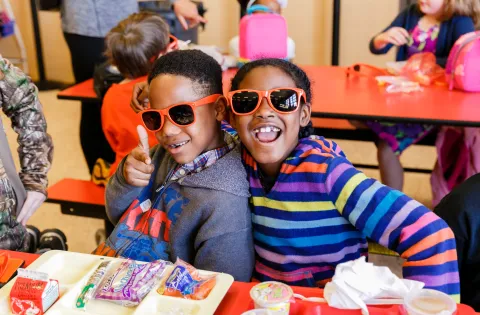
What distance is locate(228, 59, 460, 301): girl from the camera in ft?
3.54

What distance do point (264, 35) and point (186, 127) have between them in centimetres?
149

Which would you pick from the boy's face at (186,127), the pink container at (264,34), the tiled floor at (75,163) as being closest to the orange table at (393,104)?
the pink container at (264,34)

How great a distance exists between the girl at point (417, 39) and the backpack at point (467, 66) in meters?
0.30

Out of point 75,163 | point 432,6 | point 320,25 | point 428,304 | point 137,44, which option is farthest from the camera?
point 320,25

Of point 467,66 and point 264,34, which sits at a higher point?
point 264,34

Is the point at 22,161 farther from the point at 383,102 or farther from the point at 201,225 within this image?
the point at 383,102

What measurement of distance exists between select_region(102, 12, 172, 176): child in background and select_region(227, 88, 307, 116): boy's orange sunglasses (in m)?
1.06

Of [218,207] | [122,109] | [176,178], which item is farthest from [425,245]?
[122,109]

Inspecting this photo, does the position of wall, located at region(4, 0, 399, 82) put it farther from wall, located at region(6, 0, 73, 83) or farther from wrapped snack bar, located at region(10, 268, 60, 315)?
wrapped snack bar, located at region(10, 268, 60, 315)

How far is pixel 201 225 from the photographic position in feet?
4.22

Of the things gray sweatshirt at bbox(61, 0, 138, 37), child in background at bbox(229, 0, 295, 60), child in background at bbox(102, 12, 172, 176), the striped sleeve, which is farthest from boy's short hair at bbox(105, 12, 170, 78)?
the striped sleeve

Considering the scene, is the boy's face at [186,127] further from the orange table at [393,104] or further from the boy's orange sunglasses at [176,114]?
the orange table at [393,104]

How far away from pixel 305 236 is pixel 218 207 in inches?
7.7

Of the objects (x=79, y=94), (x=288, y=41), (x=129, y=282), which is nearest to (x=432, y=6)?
(x=288, y=41)
